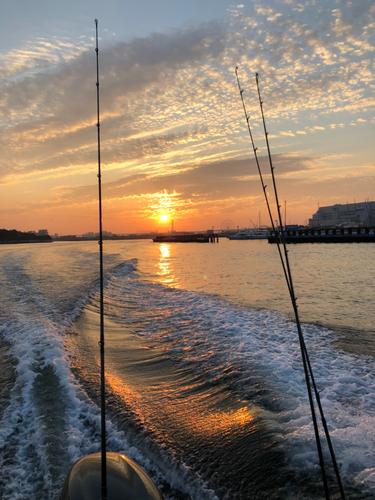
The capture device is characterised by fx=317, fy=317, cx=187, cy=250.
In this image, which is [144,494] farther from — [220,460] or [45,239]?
[45,239]

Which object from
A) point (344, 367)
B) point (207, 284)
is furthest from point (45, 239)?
point (344, 367)

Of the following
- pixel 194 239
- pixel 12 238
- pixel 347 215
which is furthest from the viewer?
pixel 347 215

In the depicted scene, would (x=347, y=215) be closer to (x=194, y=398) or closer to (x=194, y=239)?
(x=194, y=239)

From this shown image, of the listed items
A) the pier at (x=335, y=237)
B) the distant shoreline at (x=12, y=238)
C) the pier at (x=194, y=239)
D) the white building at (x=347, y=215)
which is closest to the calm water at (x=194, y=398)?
the pier at (x=335, y=237)

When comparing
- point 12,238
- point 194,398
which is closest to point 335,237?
point 194,398

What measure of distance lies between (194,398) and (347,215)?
19515 cm

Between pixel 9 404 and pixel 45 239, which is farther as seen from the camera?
pixel 45 239

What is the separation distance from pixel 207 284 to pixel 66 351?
1141 centimetres

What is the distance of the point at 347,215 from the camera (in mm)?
177125

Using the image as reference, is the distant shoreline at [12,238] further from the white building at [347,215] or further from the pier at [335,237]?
the white building at [347,215]

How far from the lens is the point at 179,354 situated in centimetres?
702

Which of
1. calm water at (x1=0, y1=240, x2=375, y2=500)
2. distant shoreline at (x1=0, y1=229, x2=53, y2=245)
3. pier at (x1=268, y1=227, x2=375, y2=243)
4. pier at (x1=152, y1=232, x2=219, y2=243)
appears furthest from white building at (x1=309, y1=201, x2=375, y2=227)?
calm water at (x1=0, y1=240, x2=375, y2=500)

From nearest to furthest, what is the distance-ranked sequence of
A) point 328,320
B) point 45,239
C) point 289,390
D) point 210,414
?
point 210,414 → point 289,390 → point 328,320 → point 45,239

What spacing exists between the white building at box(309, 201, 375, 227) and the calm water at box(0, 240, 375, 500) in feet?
528
